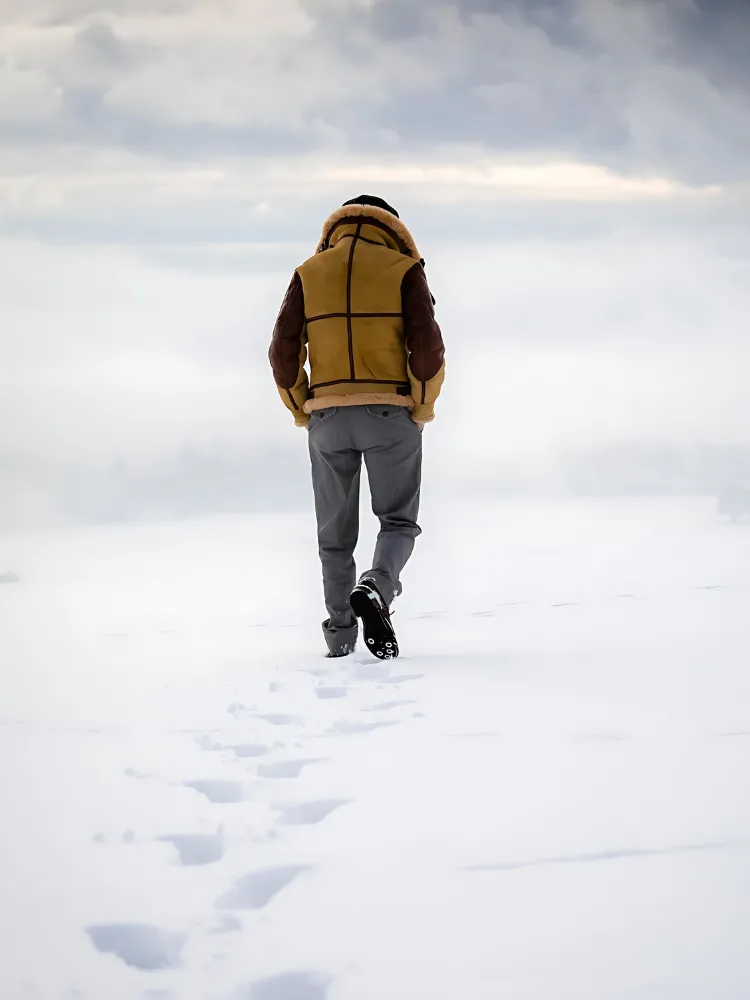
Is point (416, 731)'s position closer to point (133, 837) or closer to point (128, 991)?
point (133, 837)

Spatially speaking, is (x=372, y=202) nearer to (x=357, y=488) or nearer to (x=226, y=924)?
(x=357, y=488)

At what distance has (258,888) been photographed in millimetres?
1361

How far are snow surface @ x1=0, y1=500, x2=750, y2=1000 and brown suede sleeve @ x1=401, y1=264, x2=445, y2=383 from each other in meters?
1.07

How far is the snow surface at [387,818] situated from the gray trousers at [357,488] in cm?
34

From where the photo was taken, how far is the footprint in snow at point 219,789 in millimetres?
1743

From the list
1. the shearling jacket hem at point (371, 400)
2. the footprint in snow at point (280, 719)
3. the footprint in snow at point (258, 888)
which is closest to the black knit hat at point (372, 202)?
the shearling jacket hem at point (371, 400)

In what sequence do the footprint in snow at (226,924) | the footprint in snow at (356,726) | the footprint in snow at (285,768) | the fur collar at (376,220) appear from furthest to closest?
the fur collar at (376,220) < the footprint in snow at (356,726) < the footprint in snow at (285,768) < the footprint in snow at (226,924)

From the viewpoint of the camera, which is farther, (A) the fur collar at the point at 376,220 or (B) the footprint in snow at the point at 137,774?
(A) the fur collar at the point at 376,220

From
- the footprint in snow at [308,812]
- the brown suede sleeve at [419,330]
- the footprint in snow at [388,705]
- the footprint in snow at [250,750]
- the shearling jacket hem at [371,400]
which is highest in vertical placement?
the brown suede sleeve at [419,330]

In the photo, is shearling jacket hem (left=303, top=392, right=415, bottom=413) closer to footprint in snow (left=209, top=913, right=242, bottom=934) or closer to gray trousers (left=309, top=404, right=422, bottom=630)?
gray trousers (left=309, top=404, right=422, bottom=630)

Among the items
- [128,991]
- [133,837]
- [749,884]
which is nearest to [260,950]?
[128,991]

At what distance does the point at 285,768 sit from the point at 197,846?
39 cm

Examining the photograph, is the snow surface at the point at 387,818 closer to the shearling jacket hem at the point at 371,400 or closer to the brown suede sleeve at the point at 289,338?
the shearling jacket hem at the point at 371,400

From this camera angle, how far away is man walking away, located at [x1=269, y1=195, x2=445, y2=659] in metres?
3.36
